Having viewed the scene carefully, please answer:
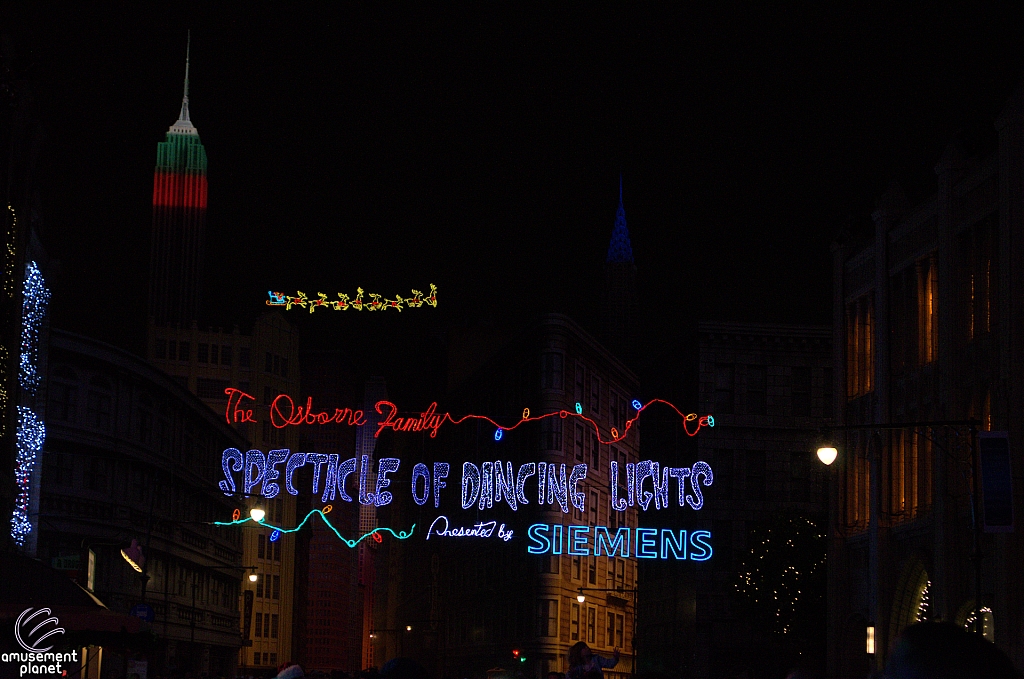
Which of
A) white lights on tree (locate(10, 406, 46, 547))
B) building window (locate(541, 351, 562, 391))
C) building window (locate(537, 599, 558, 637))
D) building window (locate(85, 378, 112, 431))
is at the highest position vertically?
building window (locate(541, 351, 562, 391))

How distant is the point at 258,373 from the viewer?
134000mm

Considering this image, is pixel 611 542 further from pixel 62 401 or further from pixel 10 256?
pixel 10 256

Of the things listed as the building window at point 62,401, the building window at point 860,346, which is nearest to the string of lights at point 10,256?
the building window at point 62,401

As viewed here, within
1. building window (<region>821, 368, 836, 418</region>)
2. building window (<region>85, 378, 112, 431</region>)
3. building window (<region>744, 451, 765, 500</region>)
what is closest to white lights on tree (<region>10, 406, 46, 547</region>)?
building window (<region>85, 378, 112, 431</region>)

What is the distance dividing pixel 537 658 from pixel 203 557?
2110 cm

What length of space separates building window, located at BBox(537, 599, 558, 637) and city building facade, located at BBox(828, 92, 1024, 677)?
29570 mm

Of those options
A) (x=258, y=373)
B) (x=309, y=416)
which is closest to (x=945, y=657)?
(x=309, y=416)

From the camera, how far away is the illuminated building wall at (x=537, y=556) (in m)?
75.2

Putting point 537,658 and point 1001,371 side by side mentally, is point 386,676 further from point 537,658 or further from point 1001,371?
point 537,658

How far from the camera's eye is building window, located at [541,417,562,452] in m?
76.2

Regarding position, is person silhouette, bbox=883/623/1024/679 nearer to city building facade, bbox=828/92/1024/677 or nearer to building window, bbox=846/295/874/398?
city building facade, bbox=828/92/1024/677

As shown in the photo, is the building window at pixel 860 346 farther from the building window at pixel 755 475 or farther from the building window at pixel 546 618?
the building window at pixel 546 618

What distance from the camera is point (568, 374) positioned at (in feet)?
257

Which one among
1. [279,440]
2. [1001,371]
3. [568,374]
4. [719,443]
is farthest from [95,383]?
[279,440]
